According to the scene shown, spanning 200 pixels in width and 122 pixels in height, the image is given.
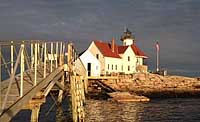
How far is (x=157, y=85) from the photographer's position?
80.0 metres

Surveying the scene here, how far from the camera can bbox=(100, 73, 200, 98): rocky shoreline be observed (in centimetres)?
7631

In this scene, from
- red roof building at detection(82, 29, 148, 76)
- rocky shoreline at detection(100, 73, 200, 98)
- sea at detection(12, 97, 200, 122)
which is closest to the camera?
sea at detection(12, 97, 200, 122)

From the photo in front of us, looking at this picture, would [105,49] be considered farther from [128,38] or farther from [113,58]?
[128,38]

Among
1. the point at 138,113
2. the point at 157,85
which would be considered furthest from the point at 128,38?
the point at 138,113

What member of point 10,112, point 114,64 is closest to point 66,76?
point 10,112

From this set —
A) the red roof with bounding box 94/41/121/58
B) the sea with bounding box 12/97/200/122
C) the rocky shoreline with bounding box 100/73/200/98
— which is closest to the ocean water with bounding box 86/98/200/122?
the sea with bounding box 12/97/200/122

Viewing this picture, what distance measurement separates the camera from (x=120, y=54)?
301 feet

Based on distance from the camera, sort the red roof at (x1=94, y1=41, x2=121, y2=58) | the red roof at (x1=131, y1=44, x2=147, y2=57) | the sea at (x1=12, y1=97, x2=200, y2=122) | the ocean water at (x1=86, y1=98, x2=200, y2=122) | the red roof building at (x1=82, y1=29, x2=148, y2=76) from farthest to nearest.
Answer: the red roof at (x1=131, y1=44, x2=147, y2=57) < the red roof at (x1=94, y1=41, x2=121, y2=58) < the red roof building at (x1=82, y1=29, x2=148, y2=76) < the ocean water at (x1=86, y1=98, x2=200, y2=122) < the sea at (x1=12, y1=97, x2=200, y2=122)

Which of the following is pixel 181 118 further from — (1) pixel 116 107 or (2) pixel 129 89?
(2) pixel 129 89

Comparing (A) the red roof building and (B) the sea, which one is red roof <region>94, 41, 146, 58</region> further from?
(B) the sea

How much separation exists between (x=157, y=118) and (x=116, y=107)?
11.4 metres

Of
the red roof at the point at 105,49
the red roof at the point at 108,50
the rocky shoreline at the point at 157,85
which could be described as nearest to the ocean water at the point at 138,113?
the rocky shoreline at the point at 157,85

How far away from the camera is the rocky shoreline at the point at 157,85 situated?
76312 mm

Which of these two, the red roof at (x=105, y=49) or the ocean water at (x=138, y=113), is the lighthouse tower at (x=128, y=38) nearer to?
the red roof at (x=105, y=49)
